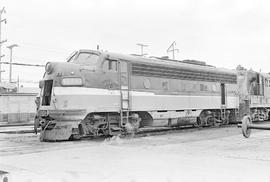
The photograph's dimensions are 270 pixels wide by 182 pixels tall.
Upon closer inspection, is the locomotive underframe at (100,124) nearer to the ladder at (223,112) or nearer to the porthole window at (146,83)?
the porthole window at (146,83)

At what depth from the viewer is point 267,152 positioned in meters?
10.1

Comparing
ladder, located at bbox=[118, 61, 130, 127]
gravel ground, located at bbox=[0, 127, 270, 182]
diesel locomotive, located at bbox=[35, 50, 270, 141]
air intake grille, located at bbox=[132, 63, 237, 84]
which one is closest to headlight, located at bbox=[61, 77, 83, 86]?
diesel locomotive, located at bbox=[35, 50, 270, 141]

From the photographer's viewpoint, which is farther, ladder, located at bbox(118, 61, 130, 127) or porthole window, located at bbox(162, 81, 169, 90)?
porthole window, located at bbox(162, 81, 169, 90)

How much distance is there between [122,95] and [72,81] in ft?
7.54

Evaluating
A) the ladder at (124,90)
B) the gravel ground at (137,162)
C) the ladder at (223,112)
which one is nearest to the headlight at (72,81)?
the ladder at (124,90)

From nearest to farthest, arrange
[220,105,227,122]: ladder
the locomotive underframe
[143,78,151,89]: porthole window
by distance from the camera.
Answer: the locomotive underframe, [143,78,151,89]: porthole window, [220,105,227,122]: ladder

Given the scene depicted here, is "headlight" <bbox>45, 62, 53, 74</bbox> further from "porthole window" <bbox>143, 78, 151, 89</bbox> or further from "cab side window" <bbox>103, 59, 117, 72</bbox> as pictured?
"porthole window" <bbox>143, 78, 151, 89</bbox>

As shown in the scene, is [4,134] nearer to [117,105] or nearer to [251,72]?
[117,105]

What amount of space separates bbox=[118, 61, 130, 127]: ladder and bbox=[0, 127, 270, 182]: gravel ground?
2.73 meters

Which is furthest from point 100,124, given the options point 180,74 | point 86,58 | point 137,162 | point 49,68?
point 137,162

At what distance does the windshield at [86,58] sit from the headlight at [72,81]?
114cm

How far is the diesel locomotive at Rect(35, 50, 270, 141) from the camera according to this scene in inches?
536

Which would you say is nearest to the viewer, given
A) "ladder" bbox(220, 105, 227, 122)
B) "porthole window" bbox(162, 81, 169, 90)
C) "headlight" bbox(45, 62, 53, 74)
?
"headlight" bbox(45, 62, 53, 74)

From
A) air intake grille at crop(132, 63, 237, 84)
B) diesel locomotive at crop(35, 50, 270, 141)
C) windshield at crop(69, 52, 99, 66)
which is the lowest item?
diesel locomotive at crop(35, 50, 270, 141)
